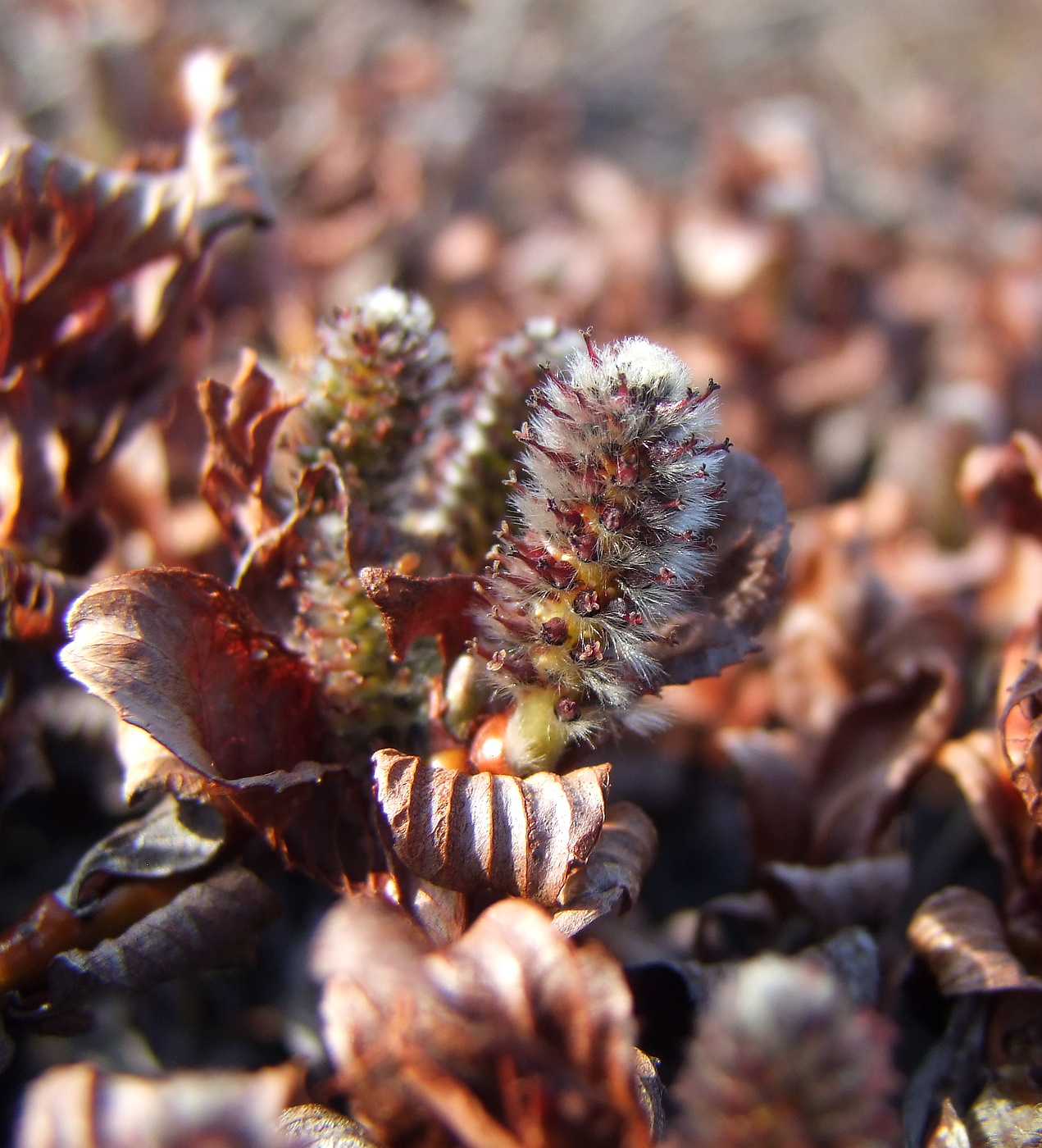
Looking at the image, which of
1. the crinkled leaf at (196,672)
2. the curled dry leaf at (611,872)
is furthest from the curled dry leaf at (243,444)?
the curled dry leaf at (611,872)

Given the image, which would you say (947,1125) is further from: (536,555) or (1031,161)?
(1031,161)

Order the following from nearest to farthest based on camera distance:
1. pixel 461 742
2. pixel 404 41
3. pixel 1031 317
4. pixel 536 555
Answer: pixel 536 555
pixel 461 742
pixel 1031 317
pixel 404 41

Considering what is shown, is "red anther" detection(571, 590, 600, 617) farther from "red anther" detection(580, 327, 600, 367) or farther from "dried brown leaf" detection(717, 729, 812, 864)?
"dried brown leaf" detection(717, 729, 812, 864)

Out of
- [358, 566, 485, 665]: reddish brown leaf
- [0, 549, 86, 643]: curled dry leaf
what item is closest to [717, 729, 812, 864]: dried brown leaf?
[358, 566, 485, 665]: reddish brown leaf

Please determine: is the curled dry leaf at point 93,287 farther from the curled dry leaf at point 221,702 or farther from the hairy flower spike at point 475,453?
the hairy flower spike at point 475,453

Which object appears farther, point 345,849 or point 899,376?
point 899,376

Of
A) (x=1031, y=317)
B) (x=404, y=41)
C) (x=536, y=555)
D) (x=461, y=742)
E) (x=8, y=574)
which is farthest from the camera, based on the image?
(x=404, y=41)

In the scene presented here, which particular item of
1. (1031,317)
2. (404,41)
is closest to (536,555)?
(1031,317)

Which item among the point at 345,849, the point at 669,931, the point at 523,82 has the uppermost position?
the point at 523,82
